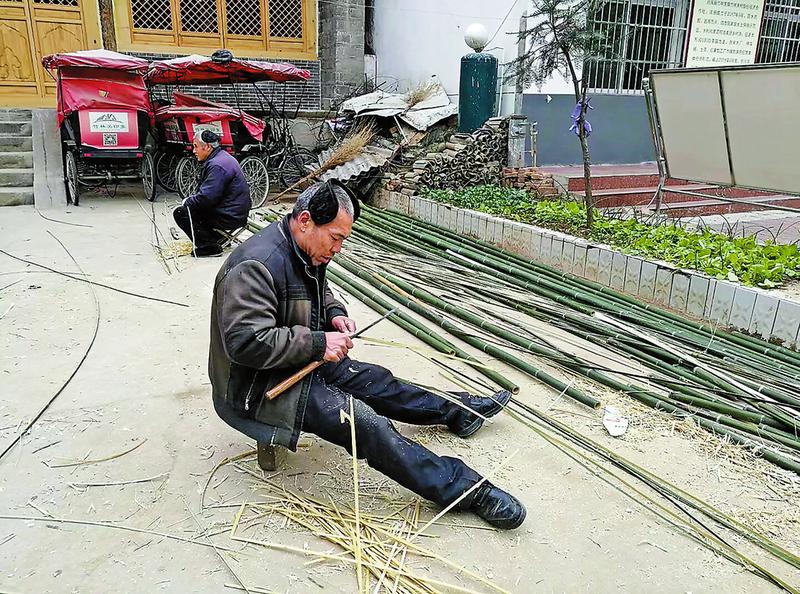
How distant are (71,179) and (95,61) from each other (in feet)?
4.72

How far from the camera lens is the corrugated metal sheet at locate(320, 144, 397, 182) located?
7242 mm

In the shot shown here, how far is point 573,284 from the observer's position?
4141mm

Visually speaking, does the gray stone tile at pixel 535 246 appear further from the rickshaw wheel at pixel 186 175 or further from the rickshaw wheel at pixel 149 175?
the rickshaw wheel at pixel 149 175

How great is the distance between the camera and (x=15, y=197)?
283 inches

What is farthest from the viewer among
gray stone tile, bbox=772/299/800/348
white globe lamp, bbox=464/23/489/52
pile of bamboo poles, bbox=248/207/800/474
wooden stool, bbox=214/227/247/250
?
white globe lamp, bbox=464/23/489/52

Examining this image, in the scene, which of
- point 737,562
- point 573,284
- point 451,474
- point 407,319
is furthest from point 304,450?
point 573,284

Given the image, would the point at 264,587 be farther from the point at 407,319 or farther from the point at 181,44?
the point at 181,44

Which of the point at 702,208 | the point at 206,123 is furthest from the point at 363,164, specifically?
the point at 702,208

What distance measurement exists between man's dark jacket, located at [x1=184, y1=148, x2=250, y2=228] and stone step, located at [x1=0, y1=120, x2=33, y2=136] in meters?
5.12

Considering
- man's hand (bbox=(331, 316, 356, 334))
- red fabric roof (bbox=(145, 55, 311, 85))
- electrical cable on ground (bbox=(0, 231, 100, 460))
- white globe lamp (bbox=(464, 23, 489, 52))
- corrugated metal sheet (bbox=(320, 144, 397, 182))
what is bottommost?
electrical cable on ground (bbox=(0, 231, 100, 460))

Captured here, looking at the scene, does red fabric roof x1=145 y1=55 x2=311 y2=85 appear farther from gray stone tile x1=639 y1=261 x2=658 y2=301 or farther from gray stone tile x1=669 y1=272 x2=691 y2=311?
gray stone tile x1=669 y1=272 x2=691 y2=311

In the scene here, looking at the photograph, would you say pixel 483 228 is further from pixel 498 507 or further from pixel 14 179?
pixel 14 179

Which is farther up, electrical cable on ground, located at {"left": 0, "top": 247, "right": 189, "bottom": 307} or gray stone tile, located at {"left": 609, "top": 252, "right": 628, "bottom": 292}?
gray stone tile, located at {"left": 609, "top": 252, "right": 628, "bottom": 292}

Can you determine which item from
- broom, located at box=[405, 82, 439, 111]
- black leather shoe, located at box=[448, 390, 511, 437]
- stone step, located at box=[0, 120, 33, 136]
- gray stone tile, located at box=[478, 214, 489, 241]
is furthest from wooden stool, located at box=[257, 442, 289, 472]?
stone step, located at box=[0, 120, 33, 136]
